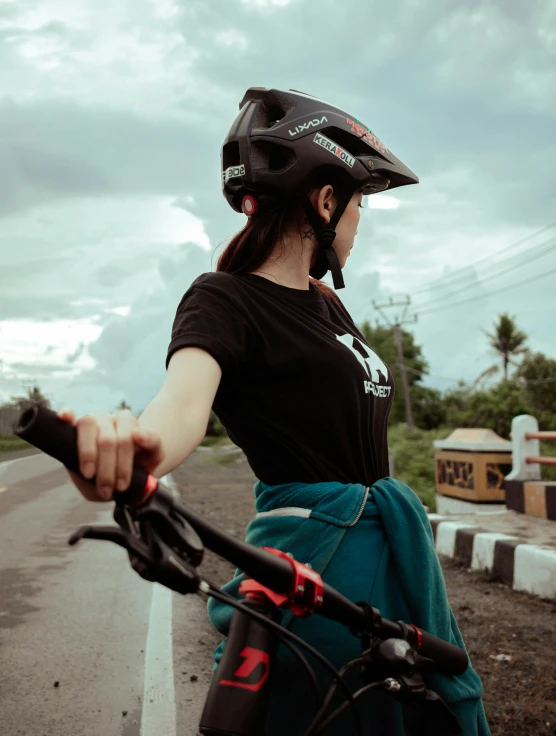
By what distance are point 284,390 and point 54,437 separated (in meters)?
0.69

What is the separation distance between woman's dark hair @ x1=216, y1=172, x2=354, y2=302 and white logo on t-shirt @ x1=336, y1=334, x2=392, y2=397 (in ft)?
0.92

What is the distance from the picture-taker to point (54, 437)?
100cm

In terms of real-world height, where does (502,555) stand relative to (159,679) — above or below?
above

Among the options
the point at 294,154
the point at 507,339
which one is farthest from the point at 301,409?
the point at 507,339

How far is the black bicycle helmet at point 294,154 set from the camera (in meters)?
1.90

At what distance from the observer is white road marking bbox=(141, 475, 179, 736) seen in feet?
12.7

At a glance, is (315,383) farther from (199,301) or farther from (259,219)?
(259,219)

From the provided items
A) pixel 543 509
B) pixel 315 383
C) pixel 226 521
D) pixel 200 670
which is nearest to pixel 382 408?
pixel 315 383

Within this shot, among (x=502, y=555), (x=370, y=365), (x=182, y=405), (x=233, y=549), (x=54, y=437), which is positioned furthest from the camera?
(x=502, y=555)

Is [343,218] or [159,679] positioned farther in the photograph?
[159,679]

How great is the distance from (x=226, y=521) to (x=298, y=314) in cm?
912

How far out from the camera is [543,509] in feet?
27.8

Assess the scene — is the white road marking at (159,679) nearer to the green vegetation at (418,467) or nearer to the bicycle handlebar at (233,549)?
the bicycle handlebar at (233,549)

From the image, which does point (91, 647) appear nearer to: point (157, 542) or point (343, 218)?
point (343, 218)
